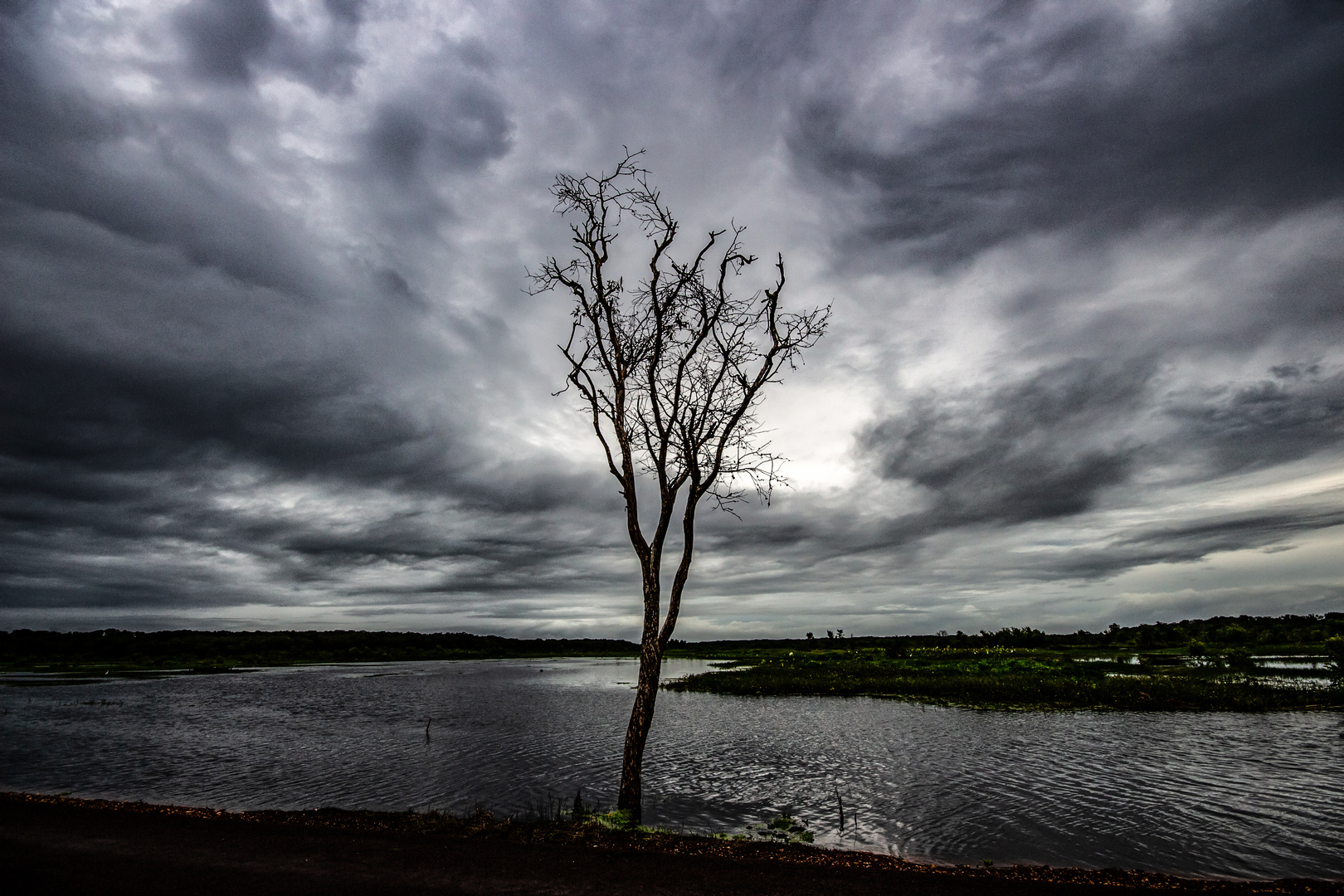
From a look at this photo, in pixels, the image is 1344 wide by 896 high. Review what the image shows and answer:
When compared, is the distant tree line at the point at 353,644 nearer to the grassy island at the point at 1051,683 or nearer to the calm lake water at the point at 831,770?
the grassy island at the point at 1051,683

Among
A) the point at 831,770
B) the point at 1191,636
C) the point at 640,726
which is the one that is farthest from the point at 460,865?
the point at 1191,636

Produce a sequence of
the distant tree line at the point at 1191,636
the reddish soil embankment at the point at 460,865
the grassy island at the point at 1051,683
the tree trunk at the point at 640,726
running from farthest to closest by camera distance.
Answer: the distant tree line at the point at 1191,636 < the grassy island at the point at 1051,683 < the tree trunk at the point at 640,726 < the reddish soil embankment at the point at 460,865

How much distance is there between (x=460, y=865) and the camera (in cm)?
1148

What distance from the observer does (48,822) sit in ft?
48.2

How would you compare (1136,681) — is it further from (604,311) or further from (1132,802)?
(604,311)

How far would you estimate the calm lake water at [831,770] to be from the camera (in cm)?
1630

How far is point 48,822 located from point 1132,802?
28.6 m

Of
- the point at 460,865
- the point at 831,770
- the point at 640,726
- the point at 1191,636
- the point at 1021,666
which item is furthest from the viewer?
the point at 1191,636

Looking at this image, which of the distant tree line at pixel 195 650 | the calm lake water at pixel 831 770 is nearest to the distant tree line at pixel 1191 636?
the calm lake water at pixel 831 770

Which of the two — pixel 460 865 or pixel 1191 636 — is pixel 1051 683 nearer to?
pixel 460 865

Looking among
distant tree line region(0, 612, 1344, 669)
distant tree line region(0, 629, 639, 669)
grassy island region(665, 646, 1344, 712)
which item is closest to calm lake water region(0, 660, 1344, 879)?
grassy island region(665, 646, 1344, 712)

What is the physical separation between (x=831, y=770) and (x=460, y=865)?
17.0 m

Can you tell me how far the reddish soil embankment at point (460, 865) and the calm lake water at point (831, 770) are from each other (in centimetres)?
406

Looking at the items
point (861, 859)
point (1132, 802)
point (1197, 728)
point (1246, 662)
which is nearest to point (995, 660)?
point (1246, 662)
